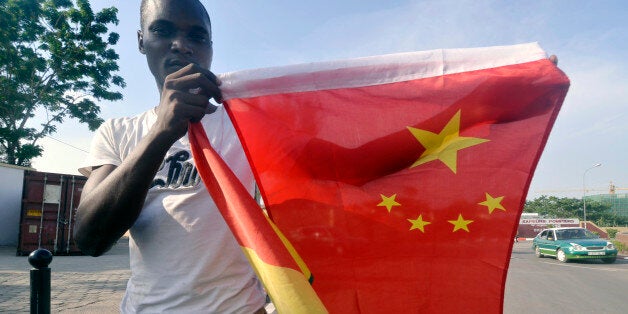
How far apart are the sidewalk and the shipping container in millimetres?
1763

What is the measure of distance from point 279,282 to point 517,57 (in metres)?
1.29

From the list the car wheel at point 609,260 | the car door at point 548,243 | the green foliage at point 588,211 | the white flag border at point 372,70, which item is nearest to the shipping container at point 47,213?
the white flag border at point 372,70

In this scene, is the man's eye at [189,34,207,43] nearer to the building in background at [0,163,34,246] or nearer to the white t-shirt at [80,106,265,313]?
the white t-shirt at [80,106,265,313]

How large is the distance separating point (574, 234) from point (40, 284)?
18949mm

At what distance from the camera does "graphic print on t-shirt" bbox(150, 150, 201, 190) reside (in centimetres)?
166

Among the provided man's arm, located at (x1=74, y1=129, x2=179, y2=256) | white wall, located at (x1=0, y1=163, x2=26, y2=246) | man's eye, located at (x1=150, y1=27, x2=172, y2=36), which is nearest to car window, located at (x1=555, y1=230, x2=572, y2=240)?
man's eye, located at (x1=150, y1=27, x2=172, y2=36)

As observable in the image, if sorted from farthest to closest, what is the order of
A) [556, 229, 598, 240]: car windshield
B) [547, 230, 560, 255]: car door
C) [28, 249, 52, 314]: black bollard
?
[547, 230, 560, 255]: car door → [556, 229, 598, 240]: car windshield → [28, 249, 52, 314]: black bollard

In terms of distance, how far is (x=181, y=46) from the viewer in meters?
1.76

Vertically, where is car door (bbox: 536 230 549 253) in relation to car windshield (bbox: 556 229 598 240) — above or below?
below

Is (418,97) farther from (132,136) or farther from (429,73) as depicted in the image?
(132,136)

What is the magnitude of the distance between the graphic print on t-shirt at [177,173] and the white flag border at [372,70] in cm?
32

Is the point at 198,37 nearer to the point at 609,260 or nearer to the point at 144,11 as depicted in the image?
the point at 144,11

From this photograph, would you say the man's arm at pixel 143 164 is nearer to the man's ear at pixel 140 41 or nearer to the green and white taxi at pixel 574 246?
the man's ear at pixel 140 41

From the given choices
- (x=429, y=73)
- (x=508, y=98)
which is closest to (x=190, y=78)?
(x=429, y=73)
